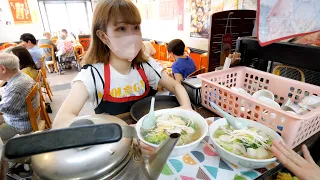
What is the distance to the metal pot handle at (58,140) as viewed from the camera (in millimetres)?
336

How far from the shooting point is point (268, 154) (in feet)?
2.17

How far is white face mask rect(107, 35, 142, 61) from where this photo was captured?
1.14m

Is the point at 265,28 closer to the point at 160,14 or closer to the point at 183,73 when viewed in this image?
the point at 183,73

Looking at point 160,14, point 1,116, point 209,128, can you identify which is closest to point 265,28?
point 209,128

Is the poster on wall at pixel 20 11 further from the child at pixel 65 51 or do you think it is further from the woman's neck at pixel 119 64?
the woman's neck at pixel 119 64

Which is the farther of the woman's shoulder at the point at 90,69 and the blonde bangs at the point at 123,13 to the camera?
the woman's shoulder at the point at 90,69

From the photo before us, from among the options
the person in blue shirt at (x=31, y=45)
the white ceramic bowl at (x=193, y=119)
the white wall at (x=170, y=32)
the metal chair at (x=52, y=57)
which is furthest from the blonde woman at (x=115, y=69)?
the metal chair at (x=52, y=57)

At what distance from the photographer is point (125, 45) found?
1.15 m

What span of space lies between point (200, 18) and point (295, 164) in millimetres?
3504

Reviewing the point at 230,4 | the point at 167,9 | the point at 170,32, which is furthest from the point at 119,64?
the point at 167,9

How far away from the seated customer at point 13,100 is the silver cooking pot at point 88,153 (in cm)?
197

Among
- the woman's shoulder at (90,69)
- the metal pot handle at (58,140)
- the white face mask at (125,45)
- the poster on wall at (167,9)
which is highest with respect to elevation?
the poster on wall at (167,9)

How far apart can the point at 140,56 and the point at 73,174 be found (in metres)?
1.12

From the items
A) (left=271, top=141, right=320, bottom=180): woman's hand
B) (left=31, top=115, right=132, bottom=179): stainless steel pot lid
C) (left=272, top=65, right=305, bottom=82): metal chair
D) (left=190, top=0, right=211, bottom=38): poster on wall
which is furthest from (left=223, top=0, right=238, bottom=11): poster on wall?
(left=31, top=115, right=132, bottom=179): stainless steel pot lid
